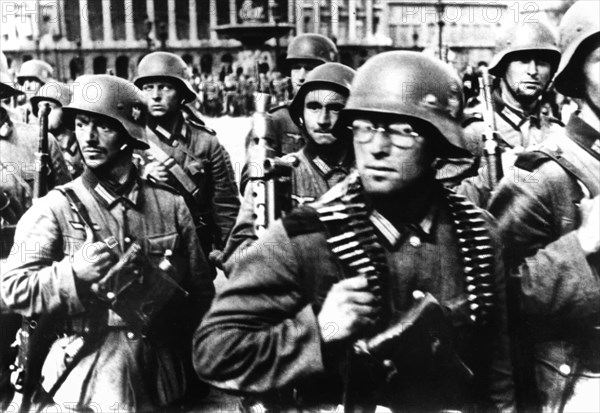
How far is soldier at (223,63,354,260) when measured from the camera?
6.52 metres

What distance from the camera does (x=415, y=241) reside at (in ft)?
14.8

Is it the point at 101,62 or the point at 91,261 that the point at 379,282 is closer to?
the point at 91,261

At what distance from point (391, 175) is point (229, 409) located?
2.76m

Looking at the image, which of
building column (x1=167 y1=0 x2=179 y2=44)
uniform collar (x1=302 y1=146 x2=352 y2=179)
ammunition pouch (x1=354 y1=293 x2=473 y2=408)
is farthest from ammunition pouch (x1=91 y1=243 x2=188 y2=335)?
building column (x1=167 y1=0 x2=179 y2=44)

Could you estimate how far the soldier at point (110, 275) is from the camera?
5.27 m

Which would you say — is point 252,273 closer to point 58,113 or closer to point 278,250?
point 278,250

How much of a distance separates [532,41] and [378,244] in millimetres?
2872

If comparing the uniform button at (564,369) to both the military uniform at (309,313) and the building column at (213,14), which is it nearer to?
the military uniform at (309,313)

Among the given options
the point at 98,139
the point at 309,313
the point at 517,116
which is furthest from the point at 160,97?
the point at 309,313

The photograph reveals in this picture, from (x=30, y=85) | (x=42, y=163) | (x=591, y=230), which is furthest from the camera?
(x=30, y=85)

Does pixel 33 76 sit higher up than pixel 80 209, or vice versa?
pixel 33 76

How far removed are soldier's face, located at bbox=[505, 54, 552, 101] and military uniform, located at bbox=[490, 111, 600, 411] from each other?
4.39 ft

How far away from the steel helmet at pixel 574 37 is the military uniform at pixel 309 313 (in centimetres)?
146

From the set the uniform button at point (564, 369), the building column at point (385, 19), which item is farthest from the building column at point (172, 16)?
the uniform button at point (564, 369)
